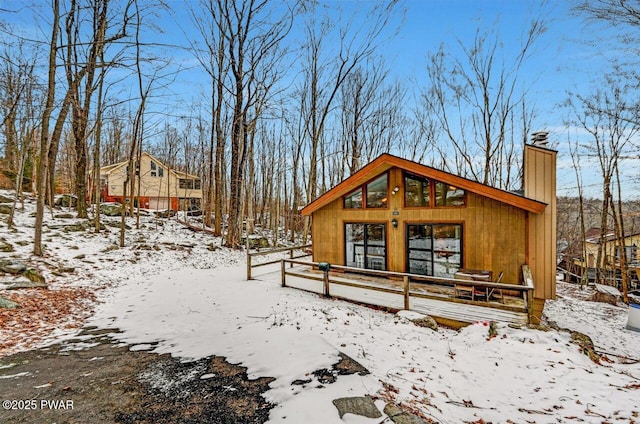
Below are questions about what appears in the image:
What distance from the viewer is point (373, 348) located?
14.4ft

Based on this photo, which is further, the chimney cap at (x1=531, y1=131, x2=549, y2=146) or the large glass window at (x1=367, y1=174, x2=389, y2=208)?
the large glass window at (x1=367, y1=174, x2=389, y2=208)

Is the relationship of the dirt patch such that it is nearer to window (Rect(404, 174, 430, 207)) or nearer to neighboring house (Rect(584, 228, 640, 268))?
window (Rect(404, 174, 430, 207))

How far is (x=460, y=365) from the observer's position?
402 centimetres

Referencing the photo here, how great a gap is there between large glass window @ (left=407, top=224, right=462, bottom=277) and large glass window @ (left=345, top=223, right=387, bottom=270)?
2.70 feet

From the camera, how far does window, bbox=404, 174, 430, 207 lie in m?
8.48

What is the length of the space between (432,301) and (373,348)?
2994 millimetres

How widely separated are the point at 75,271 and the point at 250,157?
440 inches

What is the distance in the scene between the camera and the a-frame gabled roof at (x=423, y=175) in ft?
23.0

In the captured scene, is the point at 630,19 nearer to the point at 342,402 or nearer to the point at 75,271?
the point at 342,402

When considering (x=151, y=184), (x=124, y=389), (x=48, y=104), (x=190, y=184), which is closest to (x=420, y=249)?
(x=124, y=389)

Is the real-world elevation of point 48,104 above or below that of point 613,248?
above

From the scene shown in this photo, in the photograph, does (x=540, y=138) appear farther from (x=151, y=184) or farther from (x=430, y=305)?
(x=151, y=184)

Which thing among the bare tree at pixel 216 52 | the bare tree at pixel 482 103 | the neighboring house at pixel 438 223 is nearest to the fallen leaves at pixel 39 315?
the neighboring house at pixel 438 223

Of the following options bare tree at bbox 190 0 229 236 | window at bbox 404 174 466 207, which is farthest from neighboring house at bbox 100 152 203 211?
window at bbox 404 174 466 207
